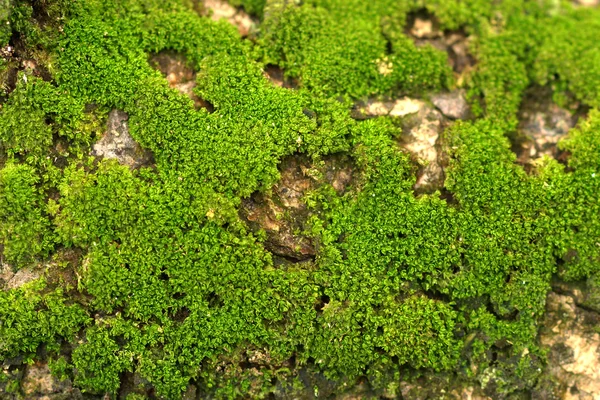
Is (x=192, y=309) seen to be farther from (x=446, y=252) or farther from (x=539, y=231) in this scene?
(x=539, y=231)

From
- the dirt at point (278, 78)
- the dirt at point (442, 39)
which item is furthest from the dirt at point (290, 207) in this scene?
the dirt at point (442, 39)

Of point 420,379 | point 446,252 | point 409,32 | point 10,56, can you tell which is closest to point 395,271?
point 446,252

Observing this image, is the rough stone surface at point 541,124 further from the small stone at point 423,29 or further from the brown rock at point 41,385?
the brown rock at point 41,385

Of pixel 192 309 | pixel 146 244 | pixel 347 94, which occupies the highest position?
pixel 347 94

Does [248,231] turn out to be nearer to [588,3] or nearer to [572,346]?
[572,346]

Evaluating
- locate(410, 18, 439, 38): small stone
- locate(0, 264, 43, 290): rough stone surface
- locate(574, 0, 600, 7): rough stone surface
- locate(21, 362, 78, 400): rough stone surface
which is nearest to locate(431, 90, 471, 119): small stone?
locate(410, 18, 439, 38): small stone

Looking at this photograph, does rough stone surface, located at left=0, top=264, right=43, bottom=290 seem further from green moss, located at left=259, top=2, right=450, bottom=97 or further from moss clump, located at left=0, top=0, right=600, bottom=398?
green moss, located at left=259, top=2, right=450, bottom=97
